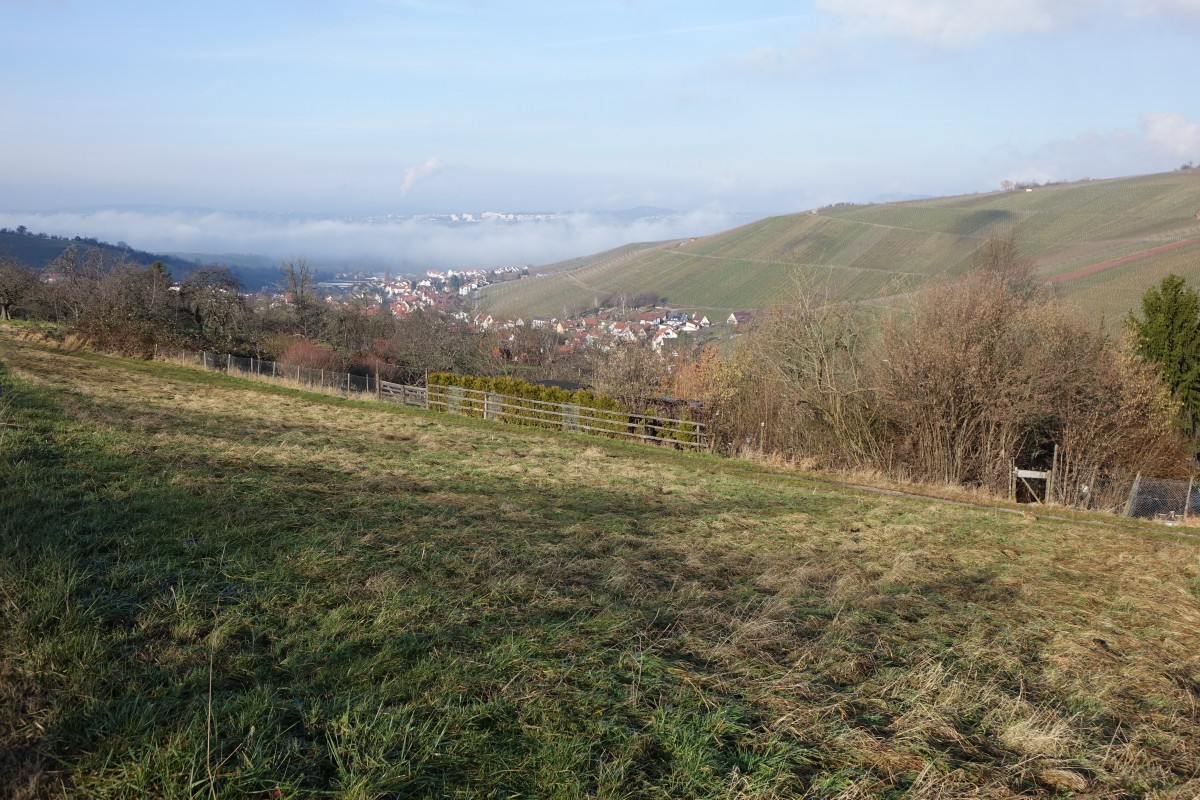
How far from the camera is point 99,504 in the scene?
657 centimetres

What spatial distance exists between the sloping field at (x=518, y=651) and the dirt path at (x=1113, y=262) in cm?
6185

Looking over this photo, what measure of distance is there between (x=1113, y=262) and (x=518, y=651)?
7482 centimetres

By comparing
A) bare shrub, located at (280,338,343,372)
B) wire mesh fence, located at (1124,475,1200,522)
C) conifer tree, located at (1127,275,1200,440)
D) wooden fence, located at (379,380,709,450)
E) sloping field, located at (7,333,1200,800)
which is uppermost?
conifer tree, located at (1127,275,1200,440)

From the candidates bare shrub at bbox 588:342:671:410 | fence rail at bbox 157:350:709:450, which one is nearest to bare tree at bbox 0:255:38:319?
fence rail at bbox 157:350:709:450

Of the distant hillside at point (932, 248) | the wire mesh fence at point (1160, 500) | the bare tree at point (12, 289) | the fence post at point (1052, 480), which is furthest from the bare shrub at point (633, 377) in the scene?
the bare tree at point (12, 289)

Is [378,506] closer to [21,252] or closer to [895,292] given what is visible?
[895,292]

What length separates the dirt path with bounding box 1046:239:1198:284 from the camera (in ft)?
207

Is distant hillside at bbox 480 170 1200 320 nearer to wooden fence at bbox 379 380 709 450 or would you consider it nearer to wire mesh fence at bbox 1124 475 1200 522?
wooden fence at bbox 379 380 709 450

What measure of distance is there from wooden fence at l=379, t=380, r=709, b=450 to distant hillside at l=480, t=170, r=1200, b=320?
113 ft

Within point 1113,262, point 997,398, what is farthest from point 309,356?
point 1113,262

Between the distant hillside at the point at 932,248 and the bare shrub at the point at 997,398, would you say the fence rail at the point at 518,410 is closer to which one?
the bare shrub at the point at 997,398

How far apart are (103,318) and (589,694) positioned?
40.1 metres

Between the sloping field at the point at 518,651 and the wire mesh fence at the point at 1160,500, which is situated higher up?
the sloping field at the point at 518,651

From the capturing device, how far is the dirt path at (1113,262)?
207ft
